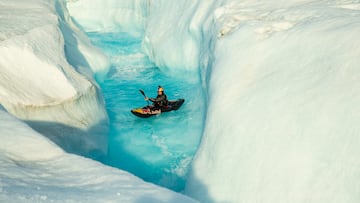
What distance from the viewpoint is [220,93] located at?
6746 mm

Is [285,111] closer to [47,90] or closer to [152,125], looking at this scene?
[47,90]

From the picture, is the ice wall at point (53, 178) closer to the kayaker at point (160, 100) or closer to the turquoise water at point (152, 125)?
the turquoise water at point (152, 125)

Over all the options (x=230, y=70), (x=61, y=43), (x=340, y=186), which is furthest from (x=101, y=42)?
(x=340, y=186)

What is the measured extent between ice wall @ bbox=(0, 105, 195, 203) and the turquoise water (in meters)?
3.42

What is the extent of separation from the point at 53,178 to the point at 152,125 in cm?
622

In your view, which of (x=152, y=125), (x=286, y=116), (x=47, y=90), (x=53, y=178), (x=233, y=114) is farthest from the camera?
(x=152, y=125)

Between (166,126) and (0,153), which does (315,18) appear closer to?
(166,126)

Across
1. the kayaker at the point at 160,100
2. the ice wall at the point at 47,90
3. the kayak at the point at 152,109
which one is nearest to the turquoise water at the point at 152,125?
the kayak at the point at 152,109

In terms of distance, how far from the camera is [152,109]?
403 inches

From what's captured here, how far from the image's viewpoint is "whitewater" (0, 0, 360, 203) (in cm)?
420

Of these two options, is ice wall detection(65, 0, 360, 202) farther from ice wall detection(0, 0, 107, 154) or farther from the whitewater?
ice wall detection(0, 0, 107, 154)

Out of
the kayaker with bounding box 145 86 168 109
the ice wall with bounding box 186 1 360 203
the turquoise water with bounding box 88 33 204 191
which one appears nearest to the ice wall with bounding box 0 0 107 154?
the turquoise water with bounding box 88 33 204 191

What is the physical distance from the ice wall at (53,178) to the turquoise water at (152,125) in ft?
11.2

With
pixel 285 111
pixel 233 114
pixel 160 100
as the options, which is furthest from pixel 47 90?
pixel 285 111
